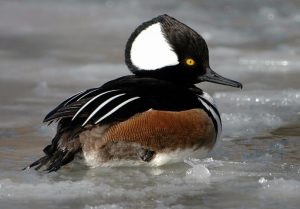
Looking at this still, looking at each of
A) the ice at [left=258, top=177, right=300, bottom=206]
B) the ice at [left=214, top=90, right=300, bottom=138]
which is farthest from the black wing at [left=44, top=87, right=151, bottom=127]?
the ice at [left=214, top=90, right=300, bottom=138]

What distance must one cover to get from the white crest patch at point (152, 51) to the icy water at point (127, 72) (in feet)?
2.27

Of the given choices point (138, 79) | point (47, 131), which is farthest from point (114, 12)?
point (138, 79)

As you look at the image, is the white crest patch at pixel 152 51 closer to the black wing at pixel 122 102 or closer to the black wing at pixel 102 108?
the black wing at pixel 122 102

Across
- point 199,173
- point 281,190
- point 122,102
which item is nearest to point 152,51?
point 122,102

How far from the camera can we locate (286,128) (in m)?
6.69

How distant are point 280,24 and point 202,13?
1106 millimetres

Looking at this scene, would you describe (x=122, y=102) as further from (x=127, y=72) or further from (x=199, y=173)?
(x=127, y=72)

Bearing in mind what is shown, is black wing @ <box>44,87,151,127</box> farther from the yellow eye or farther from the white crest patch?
the yellow eye

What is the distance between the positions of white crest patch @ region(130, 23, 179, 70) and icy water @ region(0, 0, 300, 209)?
0.69 metres

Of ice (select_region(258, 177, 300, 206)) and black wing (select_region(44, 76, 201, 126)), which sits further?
black wing (select_region(44, 76, 201, 126))

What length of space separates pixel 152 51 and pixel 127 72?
121 inches

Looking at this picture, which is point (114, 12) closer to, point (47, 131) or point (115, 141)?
point (47, 131)

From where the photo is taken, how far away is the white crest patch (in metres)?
5.74

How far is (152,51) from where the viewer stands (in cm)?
581
